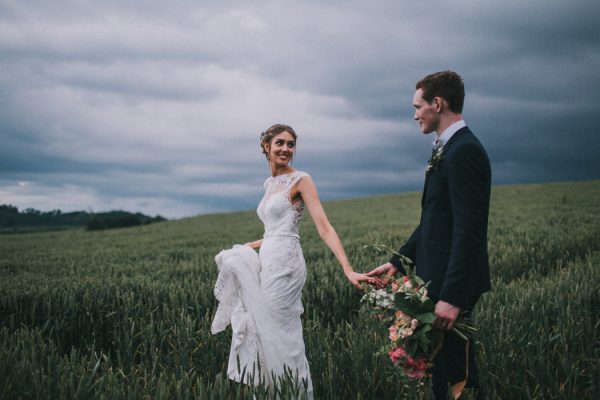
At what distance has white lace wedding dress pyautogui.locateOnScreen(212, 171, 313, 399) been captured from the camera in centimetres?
332

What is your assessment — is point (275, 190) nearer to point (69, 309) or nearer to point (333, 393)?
point (333, 393)

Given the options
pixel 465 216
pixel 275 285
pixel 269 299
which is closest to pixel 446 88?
pixel 465 216

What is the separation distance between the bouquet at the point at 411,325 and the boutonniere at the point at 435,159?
67 cm

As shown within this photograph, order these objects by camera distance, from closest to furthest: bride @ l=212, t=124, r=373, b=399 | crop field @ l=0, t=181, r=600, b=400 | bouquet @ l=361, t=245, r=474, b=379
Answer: bouquet @ l=361, t=245, r=474, b=379 → crop field @ l=0, t=181, r=600, b=400 → bride @ l=212, t=124, r=373, b=399

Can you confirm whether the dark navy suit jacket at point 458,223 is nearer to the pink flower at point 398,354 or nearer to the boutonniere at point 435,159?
the boutonniere at point 435,159

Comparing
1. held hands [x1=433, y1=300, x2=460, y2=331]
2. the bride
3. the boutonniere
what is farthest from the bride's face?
held hands [x1=433, y1=300, x2=460, y2=331]

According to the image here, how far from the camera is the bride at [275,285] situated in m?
3.32

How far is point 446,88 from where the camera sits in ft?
8.54

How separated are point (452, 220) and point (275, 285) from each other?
152 cm

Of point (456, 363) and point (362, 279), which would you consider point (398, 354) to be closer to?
point (456, 363)

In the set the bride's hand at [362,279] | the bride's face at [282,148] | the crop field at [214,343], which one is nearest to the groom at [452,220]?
the bride's hand at [362,279]

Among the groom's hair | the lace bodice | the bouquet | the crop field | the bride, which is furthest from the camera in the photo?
the lace bodice

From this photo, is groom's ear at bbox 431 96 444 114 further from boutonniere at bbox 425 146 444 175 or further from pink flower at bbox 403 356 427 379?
pink flower at bbox 403 356 427 379

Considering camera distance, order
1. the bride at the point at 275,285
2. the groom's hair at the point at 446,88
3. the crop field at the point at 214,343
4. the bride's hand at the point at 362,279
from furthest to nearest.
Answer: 1. the bride at the point at 275,285
2. the crop field at the point at 214,343
3. the bride's hand at the point at 362,279
4. the groom's hair at the point at 446,88
